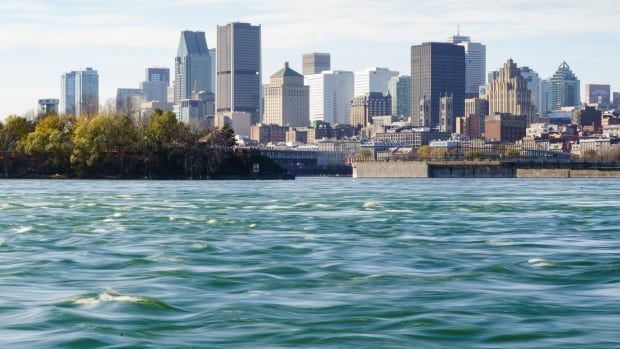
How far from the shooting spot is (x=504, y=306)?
3416cm

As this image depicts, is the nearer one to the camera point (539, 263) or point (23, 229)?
point (539, 263)

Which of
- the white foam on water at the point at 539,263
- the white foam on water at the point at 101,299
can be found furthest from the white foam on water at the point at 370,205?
the white foam on water at the point at 101,299

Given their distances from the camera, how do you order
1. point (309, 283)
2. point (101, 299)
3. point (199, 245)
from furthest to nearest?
point (199, 245)
point (309, 283)
point (101, 299)

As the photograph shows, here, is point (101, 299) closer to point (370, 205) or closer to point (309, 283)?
point (309, 283)

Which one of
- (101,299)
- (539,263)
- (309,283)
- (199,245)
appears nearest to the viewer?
(101,299)

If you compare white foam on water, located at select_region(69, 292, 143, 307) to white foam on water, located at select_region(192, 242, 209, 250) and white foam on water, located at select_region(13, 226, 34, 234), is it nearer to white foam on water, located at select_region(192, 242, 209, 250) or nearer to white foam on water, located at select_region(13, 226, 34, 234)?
white foam on water, located at select_region(192, 242, 209, 250)

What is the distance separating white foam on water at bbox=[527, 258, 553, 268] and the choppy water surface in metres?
0.04

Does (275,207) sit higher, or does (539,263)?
(539,263)

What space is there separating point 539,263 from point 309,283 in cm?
950

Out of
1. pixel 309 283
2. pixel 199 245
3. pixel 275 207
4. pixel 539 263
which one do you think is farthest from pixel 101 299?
pixel 275 207

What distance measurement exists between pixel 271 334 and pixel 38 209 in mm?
56703

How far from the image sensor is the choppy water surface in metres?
30.2

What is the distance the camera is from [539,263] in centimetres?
4541

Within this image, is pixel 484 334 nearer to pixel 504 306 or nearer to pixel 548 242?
pixel 504 306
